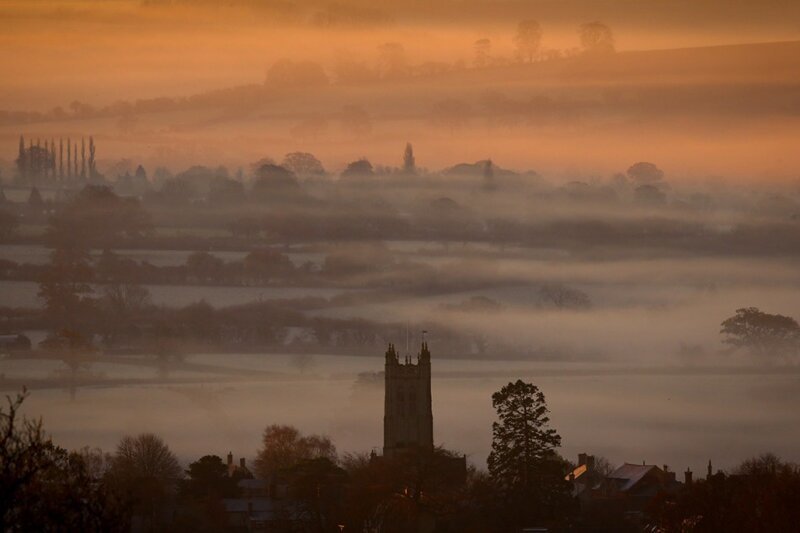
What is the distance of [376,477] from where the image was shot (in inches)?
7628

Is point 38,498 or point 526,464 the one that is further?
point 526,464

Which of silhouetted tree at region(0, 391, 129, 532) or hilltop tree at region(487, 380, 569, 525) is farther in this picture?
hilltop tree at region(487, 380, 569, 525)

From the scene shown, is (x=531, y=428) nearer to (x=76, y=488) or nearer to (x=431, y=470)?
(x=431, y=470)

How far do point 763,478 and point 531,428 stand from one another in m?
22.0

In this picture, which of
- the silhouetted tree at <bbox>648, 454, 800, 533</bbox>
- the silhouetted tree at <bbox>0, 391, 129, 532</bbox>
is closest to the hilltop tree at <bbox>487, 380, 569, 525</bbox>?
the silhouetted tree at <bbox>648, 454, 800, 533</bbox>

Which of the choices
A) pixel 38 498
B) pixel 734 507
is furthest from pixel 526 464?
pixel 38 498

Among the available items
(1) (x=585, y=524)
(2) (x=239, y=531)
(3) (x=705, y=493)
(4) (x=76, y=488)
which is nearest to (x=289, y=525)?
(2) (x=239, y=531)

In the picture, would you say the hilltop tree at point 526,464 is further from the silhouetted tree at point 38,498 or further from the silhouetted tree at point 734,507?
the silhouetted tree at point 38,498

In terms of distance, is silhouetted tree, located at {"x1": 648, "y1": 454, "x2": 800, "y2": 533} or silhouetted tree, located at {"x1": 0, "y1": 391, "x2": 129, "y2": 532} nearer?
silhouetted tree, located at {"x1": 0, "y1": 391, "x2": 129, "y2": 532}

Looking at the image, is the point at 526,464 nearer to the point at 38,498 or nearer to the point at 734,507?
the point at 734,507

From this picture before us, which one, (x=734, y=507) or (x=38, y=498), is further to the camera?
(x=734, y=507)

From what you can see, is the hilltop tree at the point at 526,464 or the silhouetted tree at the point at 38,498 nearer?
the silhouetted tree at the point at 38,498

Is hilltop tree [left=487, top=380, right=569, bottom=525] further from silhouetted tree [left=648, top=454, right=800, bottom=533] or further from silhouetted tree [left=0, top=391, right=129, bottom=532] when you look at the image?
silhouetted tree [left=0, top=391, right=129, bottom=532]

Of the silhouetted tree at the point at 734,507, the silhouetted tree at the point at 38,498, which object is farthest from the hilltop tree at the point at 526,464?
the silhouetted tree at the point at 38,498
